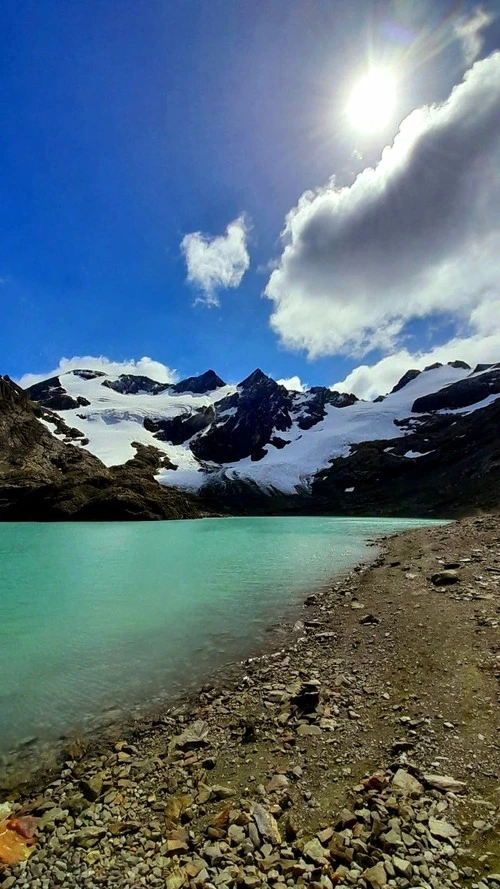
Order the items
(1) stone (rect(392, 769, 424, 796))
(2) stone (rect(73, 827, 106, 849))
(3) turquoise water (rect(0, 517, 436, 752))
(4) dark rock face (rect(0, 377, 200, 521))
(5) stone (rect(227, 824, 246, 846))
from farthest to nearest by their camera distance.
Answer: (4) dark rock face (rect(0, 377, 200, 521)) < (3) turquoise water (rect(0, 517, 436, 752)) < (1) stone (rect(392, 769, 424, 796)) < (2) stone (rect(73, 827, 106, 849)) < (5) stone (rect(227, 824, 246, 846))

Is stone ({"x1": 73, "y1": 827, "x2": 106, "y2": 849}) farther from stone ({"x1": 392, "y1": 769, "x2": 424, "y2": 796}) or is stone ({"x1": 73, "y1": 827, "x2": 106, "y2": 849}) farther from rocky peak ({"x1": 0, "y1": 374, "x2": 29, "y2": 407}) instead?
rocky peak ({"x1": 0, "y1": 374, "x2": 29, "y2": 407})

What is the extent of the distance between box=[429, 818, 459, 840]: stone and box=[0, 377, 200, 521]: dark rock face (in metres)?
96.2

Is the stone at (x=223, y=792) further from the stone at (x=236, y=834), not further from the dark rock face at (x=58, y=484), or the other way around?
the dark rock face at (x=58, y=484)

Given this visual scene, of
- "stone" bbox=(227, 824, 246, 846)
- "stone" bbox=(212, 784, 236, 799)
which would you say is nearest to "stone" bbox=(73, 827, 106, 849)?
"stone" bbox=(212, 784, 236, 799)

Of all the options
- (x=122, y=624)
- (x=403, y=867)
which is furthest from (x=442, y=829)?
(x=122, y=624)

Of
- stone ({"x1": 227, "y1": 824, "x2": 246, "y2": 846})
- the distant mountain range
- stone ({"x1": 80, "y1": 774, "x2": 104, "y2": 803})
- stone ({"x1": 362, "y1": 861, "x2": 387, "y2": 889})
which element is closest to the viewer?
stone ({"x1": 362, "y1": 861, "x2": 387, "y2": 889})

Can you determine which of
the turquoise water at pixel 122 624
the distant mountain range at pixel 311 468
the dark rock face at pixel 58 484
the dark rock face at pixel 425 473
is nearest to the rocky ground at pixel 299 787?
the turquoise water at pixel 122 624

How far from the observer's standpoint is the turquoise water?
374 inches

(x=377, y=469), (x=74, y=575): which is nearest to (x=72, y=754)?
(x=74, y=575)

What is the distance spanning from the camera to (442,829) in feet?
15.8

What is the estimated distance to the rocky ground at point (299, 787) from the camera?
4.63 metres

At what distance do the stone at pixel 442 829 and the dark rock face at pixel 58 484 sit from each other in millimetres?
96224

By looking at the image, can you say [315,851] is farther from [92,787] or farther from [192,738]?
[92,787]

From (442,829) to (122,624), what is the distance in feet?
41.0
